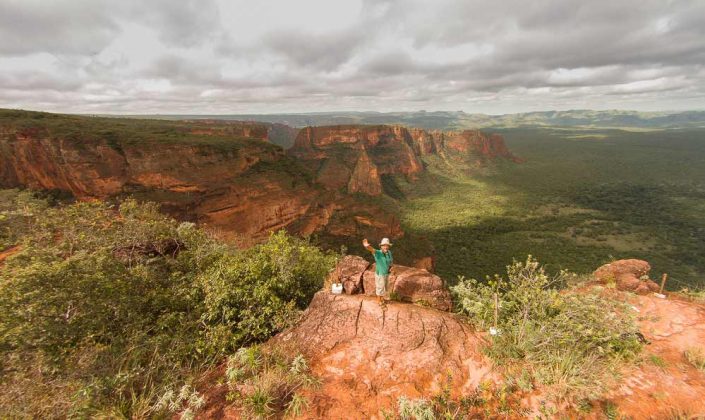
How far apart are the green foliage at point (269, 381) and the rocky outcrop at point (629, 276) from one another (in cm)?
1284

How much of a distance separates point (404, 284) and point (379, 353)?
2385 mm

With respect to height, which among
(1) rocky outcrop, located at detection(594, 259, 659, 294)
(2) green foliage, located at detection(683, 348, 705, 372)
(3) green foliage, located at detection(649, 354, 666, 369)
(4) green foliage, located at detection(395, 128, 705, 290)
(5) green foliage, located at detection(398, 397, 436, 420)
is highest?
(5) green foliage, located at detection(398, 397, 436, 420)

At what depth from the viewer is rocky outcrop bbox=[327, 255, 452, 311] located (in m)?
7.37

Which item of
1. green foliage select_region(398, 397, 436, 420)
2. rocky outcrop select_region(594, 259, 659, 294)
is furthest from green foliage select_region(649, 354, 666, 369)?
Answer: rocky outcrop select_region(594, 259, 659, 294)

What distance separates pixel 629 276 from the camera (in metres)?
12.5

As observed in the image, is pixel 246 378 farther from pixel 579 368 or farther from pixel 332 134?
pixel 332 134

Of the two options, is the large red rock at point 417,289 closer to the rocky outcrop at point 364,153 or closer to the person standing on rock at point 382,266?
the person standing on rock at point 382,266

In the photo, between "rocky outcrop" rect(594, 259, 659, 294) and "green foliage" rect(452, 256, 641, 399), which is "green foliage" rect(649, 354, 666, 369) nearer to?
"green foliage" rect(452, 256, 641, 399)

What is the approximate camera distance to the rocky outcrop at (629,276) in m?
11.5

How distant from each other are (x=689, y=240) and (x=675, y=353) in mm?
68622

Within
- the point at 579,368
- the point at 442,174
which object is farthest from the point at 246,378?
the point at 442,174

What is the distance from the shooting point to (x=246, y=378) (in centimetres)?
493

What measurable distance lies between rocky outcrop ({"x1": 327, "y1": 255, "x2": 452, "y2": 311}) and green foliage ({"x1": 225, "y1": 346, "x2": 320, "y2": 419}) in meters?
2.71

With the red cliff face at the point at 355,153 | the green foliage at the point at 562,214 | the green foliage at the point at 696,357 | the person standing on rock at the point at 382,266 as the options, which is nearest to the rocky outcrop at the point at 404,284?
the person standing on rock at the point at 382,266
